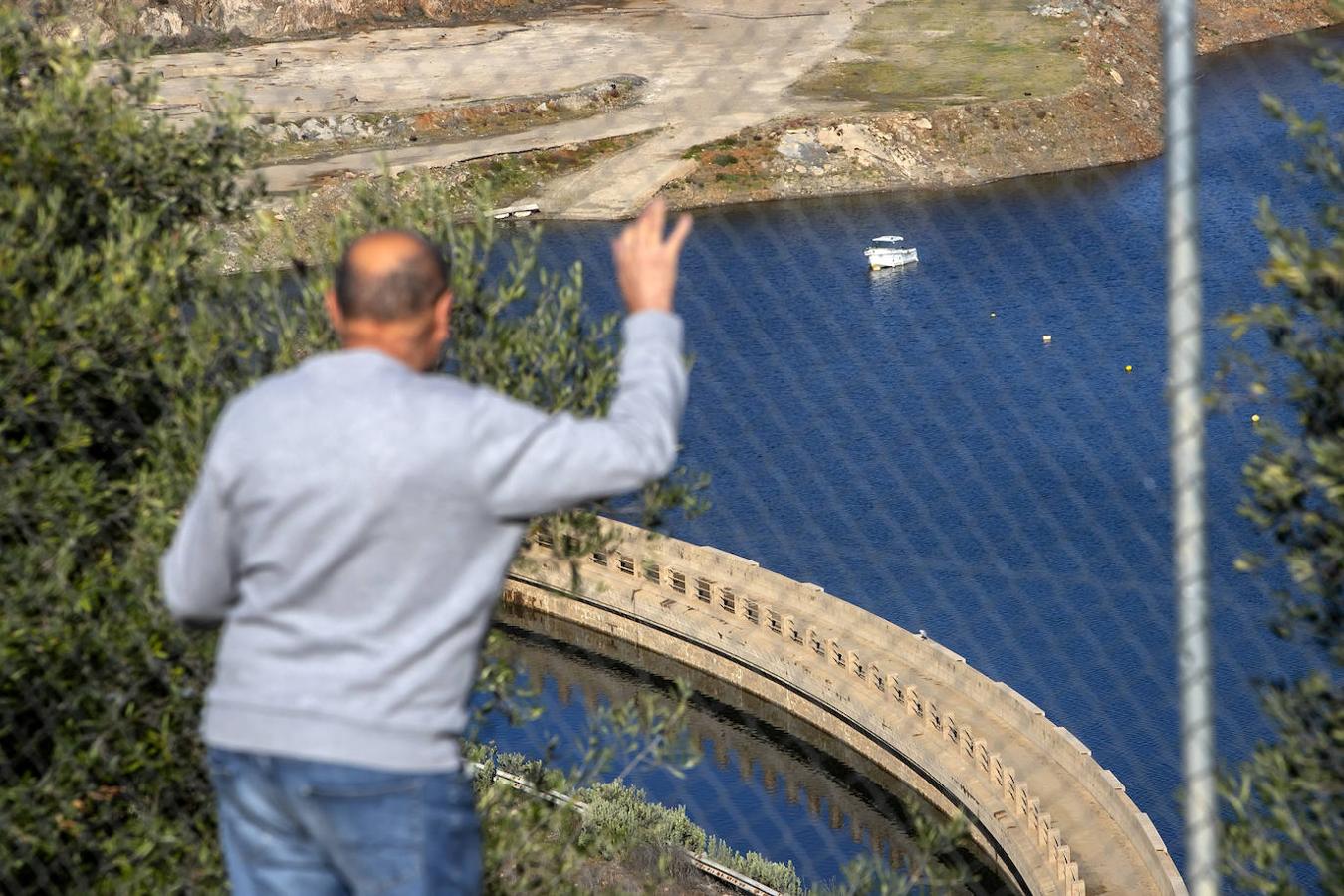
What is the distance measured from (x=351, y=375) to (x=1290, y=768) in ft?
6.35

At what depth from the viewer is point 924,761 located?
17234 millimetres

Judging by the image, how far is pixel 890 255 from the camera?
19.1 metres

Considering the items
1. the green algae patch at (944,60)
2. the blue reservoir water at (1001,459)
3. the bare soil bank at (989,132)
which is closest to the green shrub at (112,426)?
the blue reservoir water at (1001,459)

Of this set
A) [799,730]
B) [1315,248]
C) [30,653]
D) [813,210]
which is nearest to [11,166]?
[30,653]

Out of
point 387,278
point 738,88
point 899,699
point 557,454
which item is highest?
point 387,278

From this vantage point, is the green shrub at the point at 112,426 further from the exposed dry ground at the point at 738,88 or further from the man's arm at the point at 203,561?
the exposed dry ground at the point at 738,88

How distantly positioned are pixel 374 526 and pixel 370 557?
38mm

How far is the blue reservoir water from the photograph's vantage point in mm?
15516

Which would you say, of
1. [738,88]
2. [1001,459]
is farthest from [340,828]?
[738,88]

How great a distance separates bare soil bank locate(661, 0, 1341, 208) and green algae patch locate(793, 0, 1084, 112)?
0.63 metres

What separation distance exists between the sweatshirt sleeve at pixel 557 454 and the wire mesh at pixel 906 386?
22.8 feet

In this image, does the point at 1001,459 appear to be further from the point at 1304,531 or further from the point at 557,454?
the point at 557,454

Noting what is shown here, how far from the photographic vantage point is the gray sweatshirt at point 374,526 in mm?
1947

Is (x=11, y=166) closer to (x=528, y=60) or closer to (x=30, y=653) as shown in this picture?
(x=30, y=653)
